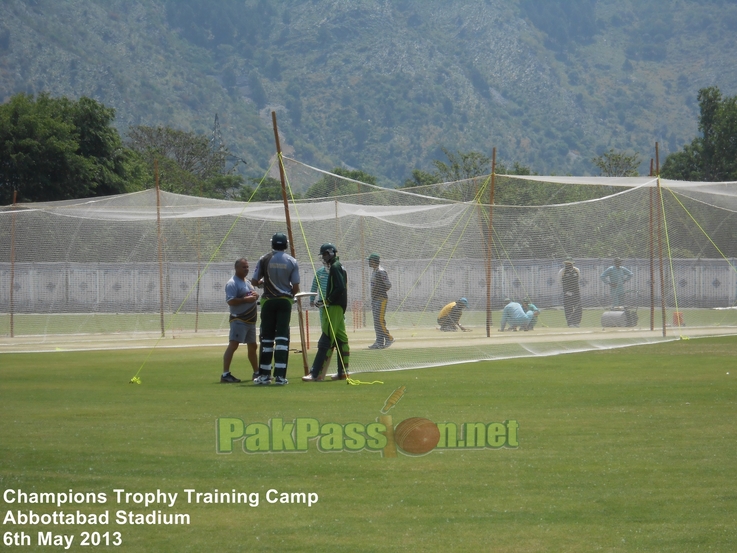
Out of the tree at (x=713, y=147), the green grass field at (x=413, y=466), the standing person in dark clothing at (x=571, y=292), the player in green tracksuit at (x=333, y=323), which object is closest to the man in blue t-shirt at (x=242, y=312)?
the player in green tracksuit at (x=333, y=323)

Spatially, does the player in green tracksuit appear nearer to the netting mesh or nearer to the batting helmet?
the batting helmet

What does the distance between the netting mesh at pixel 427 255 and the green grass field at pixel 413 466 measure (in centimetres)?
526

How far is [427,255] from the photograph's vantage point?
21594mm

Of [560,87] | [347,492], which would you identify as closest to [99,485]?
[347,492]

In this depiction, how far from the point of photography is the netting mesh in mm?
20250

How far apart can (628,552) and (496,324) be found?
15.4 metres

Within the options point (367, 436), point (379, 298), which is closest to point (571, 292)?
point (379, 298)

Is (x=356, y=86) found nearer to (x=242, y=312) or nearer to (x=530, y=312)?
(x=530, y=312)

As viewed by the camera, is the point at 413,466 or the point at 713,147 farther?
the point at 713,147

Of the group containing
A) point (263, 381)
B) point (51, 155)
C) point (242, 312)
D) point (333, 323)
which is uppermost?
point (51, 155)

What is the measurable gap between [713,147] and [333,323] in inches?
1945

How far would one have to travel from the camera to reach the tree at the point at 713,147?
5806 cm

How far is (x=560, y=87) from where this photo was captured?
191m

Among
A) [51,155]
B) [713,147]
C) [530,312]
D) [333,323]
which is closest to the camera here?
[333,323]
